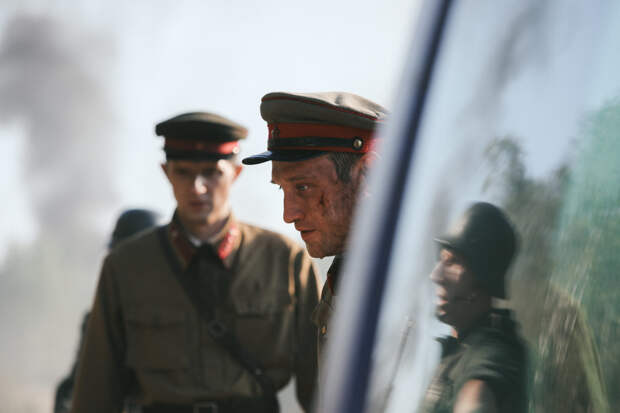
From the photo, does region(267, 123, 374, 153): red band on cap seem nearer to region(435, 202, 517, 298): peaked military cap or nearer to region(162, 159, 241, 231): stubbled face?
region(435, 202, 517, 298): peaked military cap

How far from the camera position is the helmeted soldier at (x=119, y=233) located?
16.0ft

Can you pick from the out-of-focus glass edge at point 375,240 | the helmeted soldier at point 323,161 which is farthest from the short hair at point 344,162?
the out-of-focus glass edge at point 375,240

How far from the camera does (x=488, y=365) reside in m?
0.71

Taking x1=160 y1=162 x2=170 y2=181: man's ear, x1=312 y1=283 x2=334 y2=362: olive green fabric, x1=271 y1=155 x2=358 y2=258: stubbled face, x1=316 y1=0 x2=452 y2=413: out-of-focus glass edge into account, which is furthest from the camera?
x1=160 y1=162 x2=170 y2=181: man's ear

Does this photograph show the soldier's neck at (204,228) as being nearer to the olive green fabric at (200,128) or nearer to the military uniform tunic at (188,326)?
the military uniform tunic at (188,326)

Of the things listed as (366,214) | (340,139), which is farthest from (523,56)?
(340,139)

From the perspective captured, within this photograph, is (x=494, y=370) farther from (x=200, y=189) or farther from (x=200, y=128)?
(x=200, y=128)

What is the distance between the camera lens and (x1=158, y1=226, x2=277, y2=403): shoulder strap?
3.13m

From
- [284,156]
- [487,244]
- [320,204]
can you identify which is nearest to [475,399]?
[487,244]

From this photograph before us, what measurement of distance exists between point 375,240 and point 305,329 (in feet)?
8.57

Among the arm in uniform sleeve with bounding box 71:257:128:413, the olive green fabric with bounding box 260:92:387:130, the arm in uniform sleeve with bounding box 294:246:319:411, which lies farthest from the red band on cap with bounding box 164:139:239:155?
the olive green fabric with bounding box 260:92:387:130

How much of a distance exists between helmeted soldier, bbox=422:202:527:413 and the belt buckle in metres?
2.50

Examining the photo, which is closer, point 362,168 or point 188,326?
point 362,168

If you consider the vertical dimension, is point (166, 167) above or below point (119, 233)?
above
